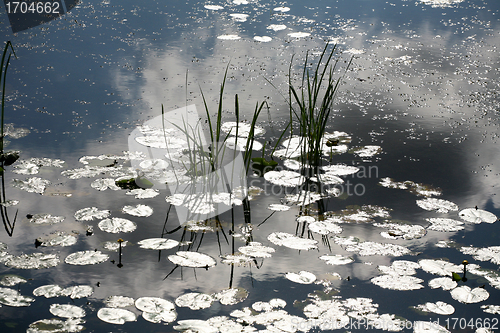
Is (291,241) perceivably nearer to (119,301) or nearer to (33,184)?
(119,301)

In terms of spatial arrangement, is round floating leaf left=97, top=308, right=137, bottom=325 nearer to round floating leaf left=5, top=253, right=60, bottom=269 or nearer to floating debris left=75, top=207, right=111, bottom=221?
round floating leaf left=5, top=253, right=60, bottom=269

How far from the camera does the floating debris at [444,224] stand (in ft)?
8.32

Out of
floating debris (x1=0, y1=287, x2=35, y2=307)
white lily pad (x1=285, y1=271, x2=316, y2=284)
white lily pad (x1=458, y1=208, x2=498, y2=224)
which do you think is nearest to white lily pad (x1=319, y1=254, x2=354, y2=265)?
white lily pad (x1=285, y1=271, x2=316, y2=284)

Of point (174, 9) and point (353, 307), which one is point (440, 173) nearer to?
point (353, 307)

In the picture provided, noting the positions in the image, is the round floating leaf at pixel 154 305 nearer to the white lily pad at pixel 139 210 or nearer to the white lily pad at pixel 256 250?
the white lily pad at pixel 256 250

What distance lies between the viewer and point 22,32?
16.5 ft

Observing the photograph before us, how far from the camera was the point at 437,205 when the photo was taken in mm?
2736

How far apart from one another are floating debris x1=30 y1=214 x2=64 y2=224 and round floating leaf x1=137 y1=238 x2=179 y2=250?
49 centimetres

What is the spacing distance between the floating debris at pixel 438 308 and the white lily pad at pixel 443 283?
4.3 inches

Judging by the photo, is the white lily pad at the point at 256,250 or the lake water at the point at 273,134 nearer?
the lake water at the point at 273,134

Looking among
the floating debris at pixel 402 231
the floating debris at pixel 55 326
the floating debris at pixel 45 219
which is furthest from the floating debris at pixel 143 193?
the floating debris at pixel 402 231

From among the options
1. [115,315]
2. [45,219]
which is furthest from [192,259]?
[45,219]

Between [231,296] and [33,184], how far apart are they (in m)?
1.48

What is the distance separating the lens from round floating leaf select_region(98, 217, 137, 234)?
7.98ft
